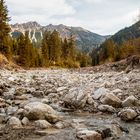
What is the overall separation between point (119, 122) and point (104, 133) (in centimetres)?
190

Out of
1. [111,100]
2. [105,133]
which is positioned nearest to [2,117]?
[105,133]

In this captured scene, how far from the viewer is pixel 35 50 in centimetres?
8956

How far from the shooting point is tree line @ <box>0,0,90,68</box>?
6431cm

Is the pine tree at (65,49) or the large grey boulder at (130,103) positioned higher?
the pine tree at (65,49)

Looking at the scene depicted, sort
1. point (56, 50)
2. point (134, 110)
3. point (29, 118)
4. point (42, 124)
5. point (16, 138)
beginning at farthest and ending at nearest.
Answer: point (56, 50) < point (134, 110) < point (29, 118) < point (42, 124) < point (16, 138)

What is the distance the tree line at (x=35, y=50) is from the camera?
→ 6431 centimetres

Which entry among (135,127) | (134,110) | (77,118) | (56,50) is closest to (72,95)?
(77,118)

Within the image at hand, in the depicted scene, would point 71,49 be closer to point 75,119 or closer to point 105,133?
point 75,119

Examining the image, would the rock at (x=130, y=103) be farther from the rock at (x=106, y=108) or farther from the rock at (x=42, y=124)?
the rock at (x=42, y=124)

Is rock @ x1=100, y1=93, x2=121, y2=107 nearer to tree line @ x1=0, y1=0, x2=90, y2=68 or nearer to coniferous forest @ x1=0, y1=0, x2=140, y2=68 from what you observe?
coniferous forest @ x1=0, y1=0, x2=140, y2=68

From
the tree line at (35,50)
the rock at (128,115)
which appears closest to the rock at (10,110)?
the rock at (128,115)

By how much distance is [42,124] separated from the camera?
10227 millimetres

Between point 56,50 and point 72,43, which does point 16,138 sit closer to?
point 56,50

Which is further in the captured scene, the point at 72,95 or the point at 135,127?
the point at 72,95
